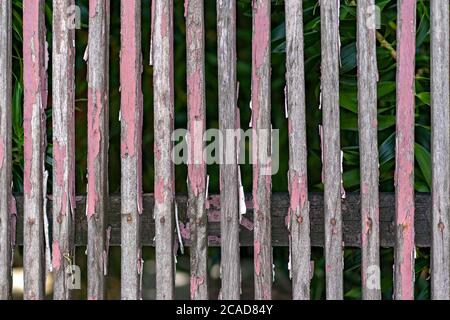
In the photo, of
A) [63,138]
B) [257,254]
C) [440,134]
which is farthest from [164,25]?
[440,134]

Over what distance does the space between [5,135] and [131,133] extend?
347mm

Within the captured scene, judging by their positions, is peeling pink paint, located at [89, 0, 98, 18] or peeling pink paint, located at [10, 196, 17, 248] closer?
peeling pink paint, located at [89, 0, 98, 18]

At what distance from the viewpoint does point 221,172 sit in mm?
2104

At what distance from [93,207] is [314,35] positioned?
75 centimetres

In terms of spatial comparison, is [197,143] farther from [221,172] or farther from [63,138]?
[63,138]

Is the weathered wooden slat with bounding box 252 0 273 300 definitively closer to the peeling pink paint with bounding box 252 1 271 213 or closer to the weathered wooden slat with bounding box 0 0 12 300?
the peeling pink paint with bounding box 252 1 271 213

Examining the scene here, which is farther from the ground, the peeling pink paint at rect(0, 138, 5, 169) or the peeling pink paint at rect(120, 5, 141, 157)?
the peeling pink paint at rect(120, 5, 141, 157)

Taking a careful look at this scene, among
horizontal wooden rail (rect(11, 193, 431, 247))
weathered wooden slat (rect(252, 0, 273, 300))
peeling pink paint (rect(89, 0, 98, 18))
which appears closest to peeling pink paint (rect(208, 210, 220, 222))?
horizontal wooden rail (rect(11, 193, 431, 247))

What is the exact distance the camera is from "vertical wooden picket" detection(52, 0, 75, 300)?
2.15m

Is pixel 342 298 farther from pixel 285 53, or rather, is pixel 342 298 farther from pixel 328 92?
pixel 285 53

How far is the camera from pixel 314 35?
224cm

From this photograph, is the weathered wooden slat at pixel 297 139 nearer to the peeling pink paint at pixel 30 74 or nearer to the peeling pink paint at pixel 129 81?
the peeling pink paint at pixel 129 81

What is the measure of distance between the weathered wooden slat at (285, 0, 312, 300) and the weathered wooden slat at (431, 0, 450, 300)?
0.32m

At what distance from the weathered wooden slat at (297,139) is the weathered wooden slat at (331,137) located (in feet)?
0.17
